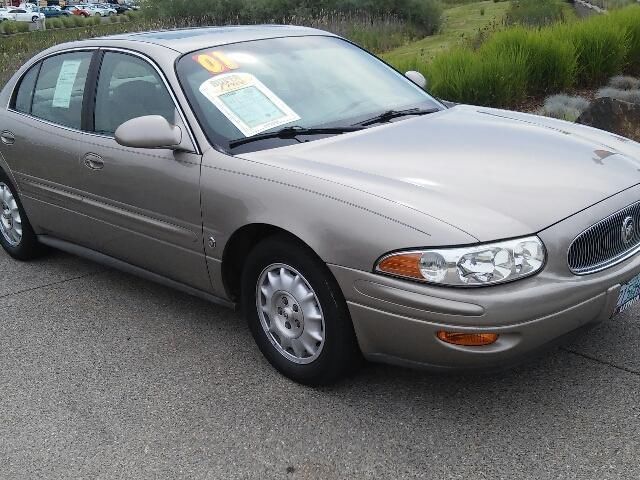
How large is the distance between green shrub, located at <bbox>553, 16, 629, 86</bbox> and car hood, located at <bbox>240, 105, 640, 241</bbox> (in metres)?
5.95

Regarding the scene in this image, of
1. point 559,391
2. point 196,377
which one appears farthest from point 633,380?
point 196,377

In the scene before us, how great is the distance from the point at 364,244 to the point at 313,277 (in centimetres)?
33

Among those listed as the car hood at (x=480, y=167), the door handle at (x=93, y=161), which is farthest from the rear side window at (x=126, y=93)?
the car hood at (x=480, y=167)

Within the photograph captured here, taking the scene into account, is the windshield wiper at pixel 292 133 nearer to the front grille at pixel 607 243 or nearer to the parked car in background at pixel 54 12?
the front grille at pixel 607 243

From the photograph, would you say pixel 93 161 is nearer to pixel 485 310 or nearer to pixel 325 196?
pixel 325 196

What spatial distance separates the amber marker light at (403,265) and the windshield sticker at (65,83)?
2.62 meters

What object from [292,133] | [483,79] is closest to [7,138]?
[292,133]

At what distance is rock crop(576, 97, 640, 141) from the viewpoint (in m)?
6.93

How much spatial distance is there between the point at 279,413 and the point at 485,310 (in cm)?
107

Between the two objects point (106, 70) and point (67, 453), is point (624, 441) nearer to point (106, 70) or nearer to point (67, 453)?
point (67, 453)

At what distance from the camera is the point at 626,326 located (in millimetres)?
3877

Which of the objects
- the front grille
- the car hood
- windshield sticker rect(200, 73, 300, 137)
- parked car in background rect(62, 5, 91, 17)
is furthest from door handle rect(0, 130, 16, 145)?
parked car in background rect(62, 5, 91, 17)

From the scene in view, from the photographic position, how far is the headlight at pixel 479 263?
279 cm

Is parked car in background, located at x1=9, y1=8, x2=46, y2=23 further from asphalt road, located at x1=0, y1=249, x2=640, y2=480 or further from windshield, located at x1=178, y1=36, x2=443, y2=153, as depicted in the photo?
Result: asphalt road, located at x1=0, y1=249, x2=640, y2=480
